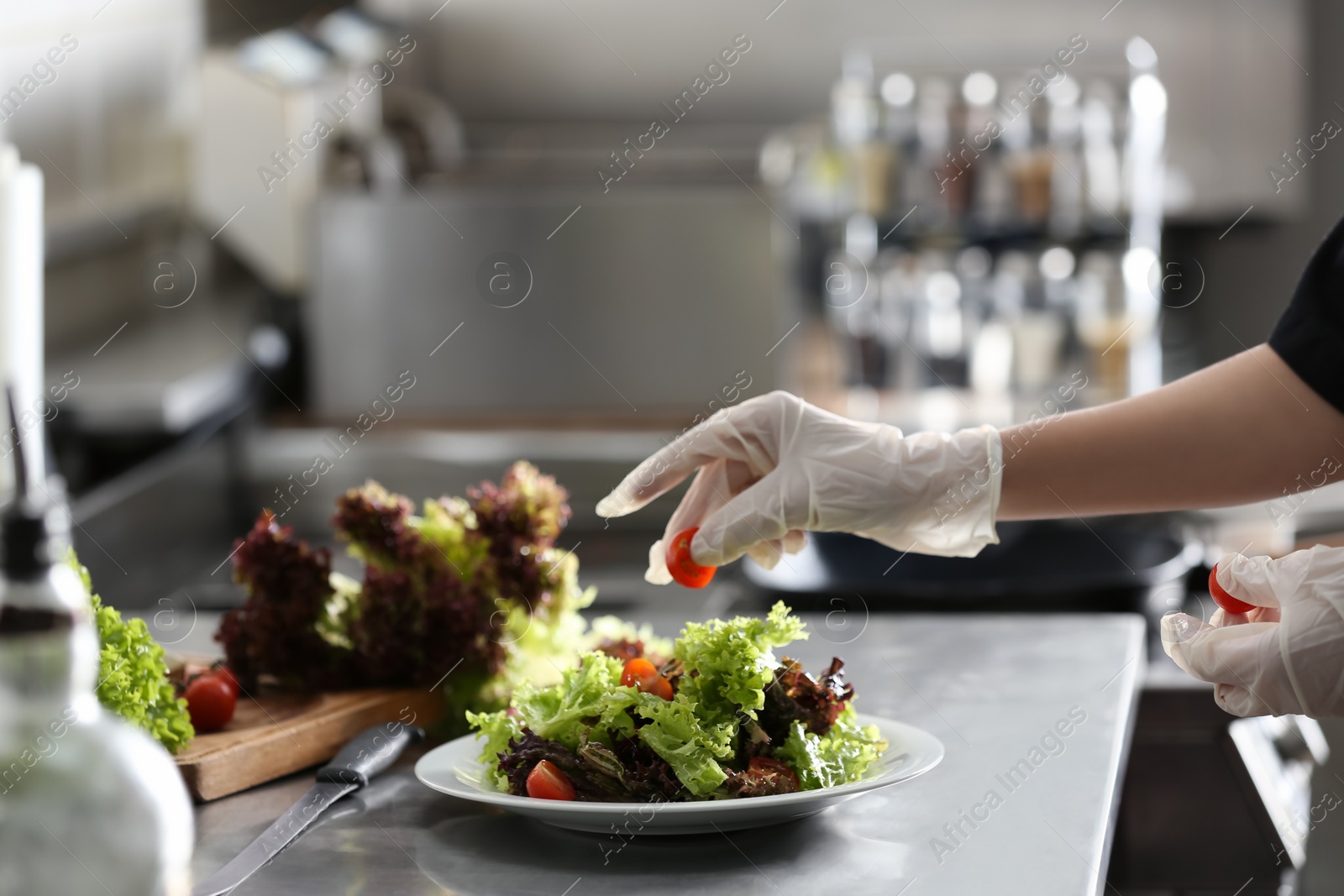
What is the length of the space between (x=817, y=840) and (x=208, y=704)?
0.47 meters

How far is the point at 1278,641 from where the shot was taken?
2.65 feet

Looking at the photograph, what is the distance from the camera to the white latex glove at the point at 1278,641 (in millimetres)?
796

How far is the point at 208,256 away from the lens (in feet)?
9.94

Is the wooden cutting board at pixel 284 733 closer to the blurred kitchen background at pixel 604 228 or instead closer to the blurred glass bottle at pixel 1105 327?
the blurred kitchen background at pixel 604 228

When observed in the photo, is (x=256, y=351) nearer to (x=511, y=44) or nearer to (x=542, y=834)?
(x=511, y=44)

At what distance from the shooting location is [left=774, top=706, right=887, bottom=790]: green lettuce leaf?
2.81ft

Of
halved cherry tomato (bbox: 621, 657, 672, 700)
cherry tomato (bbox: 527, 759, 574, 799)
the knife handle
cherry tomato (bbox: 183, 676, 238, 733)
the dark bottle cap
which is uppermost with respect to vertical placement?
the dark bottle cap

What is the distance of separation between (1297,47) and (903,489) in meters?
3.11

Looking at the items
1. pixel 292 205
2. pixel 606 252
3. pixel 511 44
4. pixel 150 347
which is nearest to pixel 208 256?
pixel 292 205

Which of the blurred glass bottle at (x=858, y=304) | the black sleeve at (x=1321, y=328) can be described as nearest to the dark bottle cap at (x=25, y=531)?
the black sleeve at (x=1321, y=328)

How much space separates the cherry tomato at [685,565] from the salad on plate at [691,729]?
0.05 meters

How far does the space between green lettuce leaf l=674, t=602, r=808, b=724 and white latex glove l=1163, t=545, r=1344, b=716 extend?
10.1 inches

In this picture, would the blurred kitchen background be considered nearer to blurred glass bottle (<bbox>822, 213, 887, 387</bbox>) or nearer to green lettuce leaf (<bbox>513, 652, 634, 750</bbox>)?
blurred glass bottle (<bbox>822, 213, 887, 387</bbox>)

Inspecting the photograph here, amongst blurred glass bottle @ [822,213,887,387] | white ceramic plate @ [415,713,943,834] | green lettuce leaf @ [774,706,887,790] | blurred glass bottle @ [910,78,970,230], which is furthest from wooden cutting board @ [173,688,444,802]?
blurred glass bottle @ [910,78,970,230]
